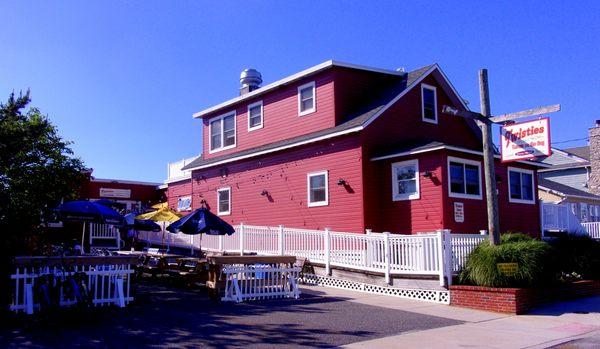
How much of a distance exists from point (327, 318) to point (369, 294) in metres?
4.13

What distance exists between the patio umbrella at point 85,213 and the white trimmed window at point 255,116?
10674mm

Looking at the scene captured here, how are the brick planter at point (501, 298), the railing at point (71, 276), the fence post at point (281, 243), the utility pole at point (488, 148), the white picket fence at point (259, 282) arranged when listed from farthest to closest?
the fence post at point (281, 243) < the utility pole at point (488, 148) < the white picket fence at point (259, 282) < the brick planter at point (501, 298) < the railing at point (71, 276)

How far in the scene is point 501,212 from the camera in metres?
20.4

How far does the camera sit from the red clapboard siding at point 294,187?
19.2 meters

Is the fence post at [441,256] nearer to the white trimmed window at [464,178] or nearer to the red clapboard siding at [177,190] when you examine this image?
the white trimmed window at [464,178]

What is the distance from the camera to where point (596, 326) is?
38.3 ft

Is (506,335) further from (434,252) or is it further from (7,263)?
(7,263)

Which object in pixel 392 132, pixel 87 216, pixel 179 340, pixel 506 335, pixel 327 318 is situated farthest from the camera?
pixel 392 132

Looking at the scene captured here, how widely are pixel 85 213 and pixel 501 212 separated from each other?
555 inches

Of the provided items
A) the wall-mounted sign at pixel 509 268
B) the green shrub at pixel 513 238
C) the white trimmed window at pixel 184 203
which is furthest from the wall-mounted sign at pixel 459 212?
the white trimmed window at pixel 184 203

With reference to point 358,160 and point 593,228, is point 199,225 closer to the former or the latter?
point 358,160

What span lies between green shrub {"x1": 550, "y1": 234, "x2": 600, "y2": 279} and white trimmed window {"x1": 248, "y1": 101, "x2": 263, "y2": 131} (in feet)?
41.1

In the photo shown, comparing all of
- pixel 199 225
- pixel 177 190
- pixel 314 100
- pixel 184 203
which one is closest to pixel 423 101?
pixel 314 100

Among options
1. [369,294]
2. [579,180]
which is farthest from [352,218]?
[579,180]
